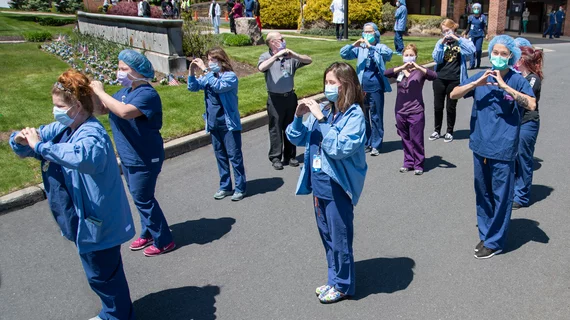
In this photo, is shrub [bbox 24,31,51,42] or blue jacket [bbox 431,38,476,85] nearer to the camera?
blue jacket [bbox 431,38,476,85]

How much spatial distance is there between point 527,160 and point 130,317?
452 centimetres

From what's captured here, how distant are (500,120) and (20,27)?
25705 millimetres

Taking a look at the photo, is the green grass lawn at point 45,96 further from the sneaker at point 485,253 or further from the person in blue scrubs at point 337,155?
the sneaker at point 485,253

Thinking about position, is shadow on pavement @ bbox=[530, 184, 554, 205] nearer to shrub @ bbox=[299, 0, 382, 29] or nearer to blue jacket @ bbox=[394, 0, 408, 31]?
blue jacket @ bbox=[394, 0, 408, 31]

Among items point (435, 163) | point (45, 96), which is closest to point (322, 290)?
point (435, 163)

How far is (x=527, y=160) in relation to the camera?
6125 millimetres

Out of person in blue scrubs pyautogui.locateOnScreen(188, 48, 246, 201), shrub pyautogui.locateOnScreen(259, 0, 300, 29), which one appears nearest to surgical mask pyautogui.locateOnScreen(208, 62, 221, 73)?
person in blue scrubs pyautogui.locateOnScreen(188, 48, 246, 201)

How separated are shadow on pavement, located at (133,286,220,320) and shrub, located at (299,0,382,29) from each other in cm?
1976

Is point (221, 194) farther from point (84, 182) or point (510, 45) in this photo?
point (510, 45)

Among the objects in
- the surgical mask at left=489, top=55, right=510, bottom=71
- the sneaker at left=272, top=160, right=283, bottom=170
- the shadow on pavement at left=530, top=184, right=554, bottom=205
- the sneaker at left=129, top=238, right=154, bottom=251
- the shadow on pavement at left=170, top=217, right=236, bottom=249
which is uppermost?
the surgical mask at left=489, top=55, right=510, bottom=71

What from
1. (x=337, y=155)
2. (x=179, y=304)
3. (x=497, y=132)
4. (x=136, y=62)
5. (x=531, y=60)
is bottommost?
(x=179, y=304)

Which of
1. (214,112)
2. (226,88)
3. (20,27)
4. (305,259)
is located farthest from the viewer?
(20,27)

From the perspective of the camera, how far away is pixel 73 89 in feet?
12.3

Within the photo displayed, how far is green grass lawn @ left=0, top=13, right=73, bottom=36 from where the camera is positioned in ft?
74.5
